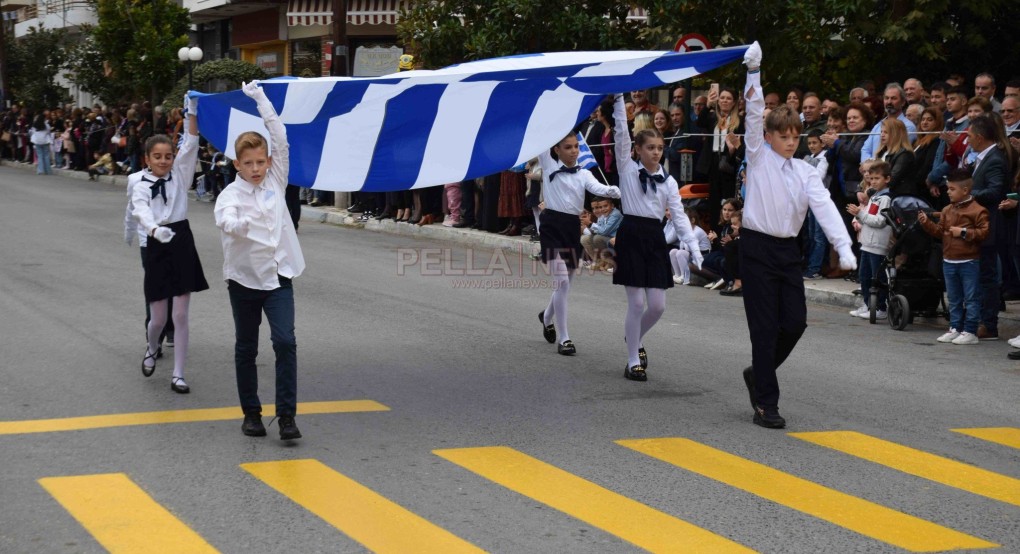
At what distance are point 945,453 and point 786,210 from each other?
1701 millimetres

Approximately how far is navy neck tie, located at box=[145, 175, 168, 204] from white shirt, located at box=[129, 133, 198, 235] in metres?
0.02

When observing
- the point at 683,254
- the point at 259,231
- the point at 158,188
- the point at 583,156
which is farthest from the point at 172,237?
the point at 683,254

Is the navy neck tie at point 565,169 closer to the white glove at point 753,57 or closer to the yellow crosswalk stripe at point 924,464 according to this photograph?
the white glove at point 753,57

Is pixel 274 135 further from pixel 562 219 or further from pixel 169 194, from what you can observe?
Result: pixel 562 219

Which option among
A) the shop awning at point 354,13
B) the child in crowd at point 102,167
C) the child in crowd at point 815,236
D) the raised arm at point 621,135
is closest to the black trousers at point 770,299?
the raised arm at point 621,135


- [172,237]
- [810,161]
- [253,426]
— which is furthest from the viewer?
[810,161]

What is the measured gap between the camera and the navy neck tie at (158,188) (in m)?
8.42

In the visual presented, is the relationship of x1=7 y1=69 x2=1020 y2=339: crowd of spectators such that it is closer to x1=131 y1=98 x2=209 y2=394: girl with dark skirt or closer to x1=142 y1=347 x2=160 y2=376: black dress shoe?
x1=131 y1=98 x2=209 y2=394: girl with dark skirt

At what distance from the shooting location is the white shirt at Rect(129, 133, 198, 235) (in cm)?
823

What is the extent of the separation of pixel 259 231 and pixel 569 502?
2.46m

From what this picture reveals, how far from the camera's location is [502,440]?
7.13 meters

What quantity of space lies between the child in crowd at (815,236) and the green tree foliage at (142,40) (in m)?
26.5

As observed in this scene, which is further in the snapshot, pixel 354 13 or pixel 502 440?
pixel 354 13

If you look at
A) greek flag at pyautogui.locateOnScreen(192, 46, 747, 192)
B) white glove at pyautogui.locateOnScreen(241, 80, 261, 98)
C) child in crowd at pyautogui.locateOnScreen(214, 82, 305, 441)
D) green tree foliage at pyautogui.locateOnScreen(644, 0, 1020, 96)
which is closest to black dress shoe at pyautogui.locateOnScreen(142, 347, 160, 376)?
greek flag at pyautogui.locateOnScreen(192, 46, 747, 192)
